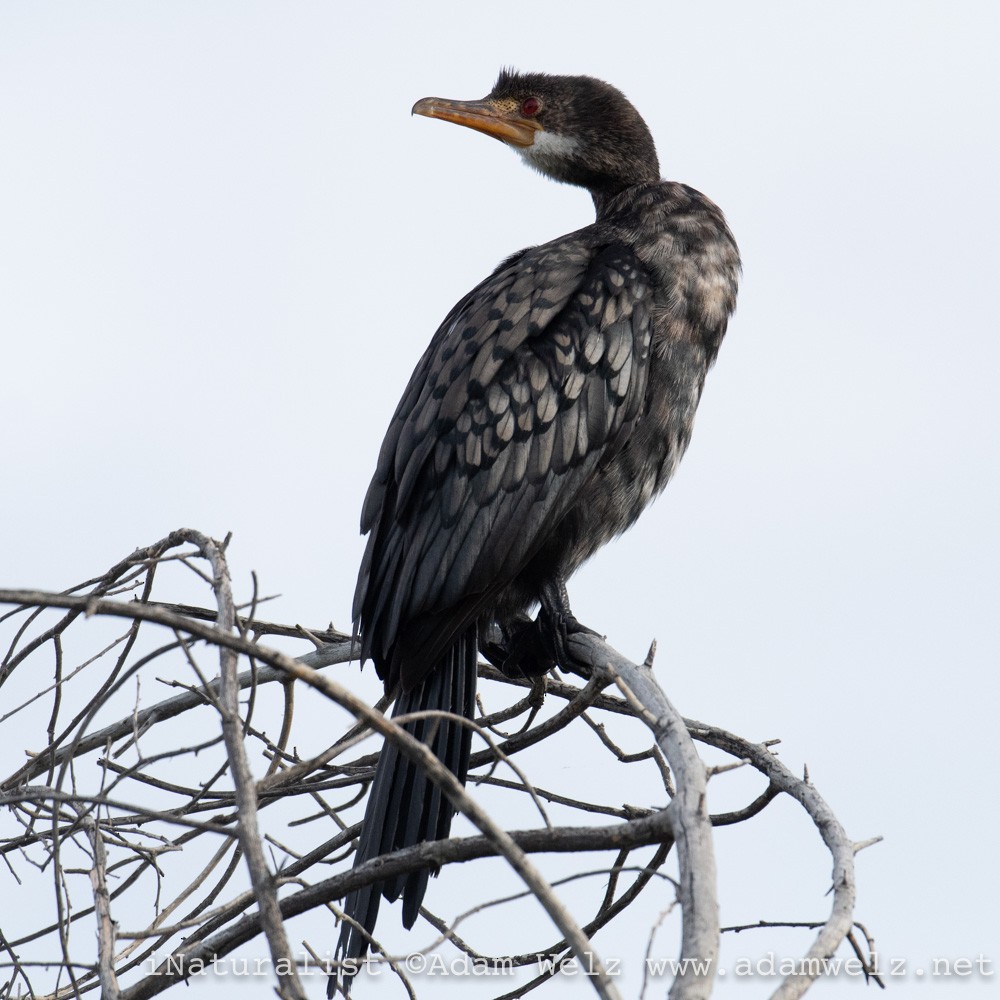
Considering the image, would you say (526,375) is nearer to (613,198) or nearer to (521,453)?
(521,453)

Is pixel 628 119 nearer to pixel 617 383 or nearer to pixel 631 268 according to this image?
pixel 631 268

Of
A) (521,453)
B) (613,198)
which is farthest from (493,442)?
(613,198)

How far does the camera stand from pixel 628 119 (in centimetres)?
481

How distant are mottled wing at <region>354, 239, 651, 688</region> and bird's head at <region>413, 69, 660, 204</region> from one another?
860 mm

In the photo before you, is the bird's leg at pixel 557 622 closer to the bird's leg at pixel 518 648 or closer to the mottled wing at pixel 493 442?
the bird's leg at pixel 518 648

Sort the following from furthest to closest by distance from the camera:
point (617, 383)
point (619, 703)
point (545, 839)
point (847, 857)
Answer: point (617, 383)
point (619, 703)
point (847, 857)
point (545, 839)

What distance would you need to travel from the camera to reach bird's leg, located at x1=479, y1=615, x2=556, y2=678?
3641 millimetres

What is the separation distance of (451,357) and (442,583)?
2.39ft

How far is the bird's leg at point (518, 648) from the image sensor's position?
364cm

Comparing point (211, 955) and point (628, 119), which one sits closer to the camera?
point (211, 955)

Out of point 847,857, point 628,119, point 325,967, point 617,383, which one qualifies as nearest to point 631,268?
point 617,383

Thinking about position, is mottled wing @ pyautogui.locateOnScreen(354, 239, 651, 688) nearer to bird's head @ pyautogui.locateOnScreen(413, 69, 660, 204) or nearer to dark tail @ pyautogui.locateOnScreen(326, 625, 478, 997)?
dark tail @ pyautogui.locateOnScreen(326, 625, 478, 997)

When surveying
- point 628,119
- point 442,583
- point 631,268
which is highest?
point 628,119

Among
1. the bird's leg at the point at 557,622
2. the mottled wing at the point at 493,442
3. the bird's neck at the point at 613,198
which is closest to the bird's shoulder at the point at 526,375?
the mottled wing at the point at 493,442
